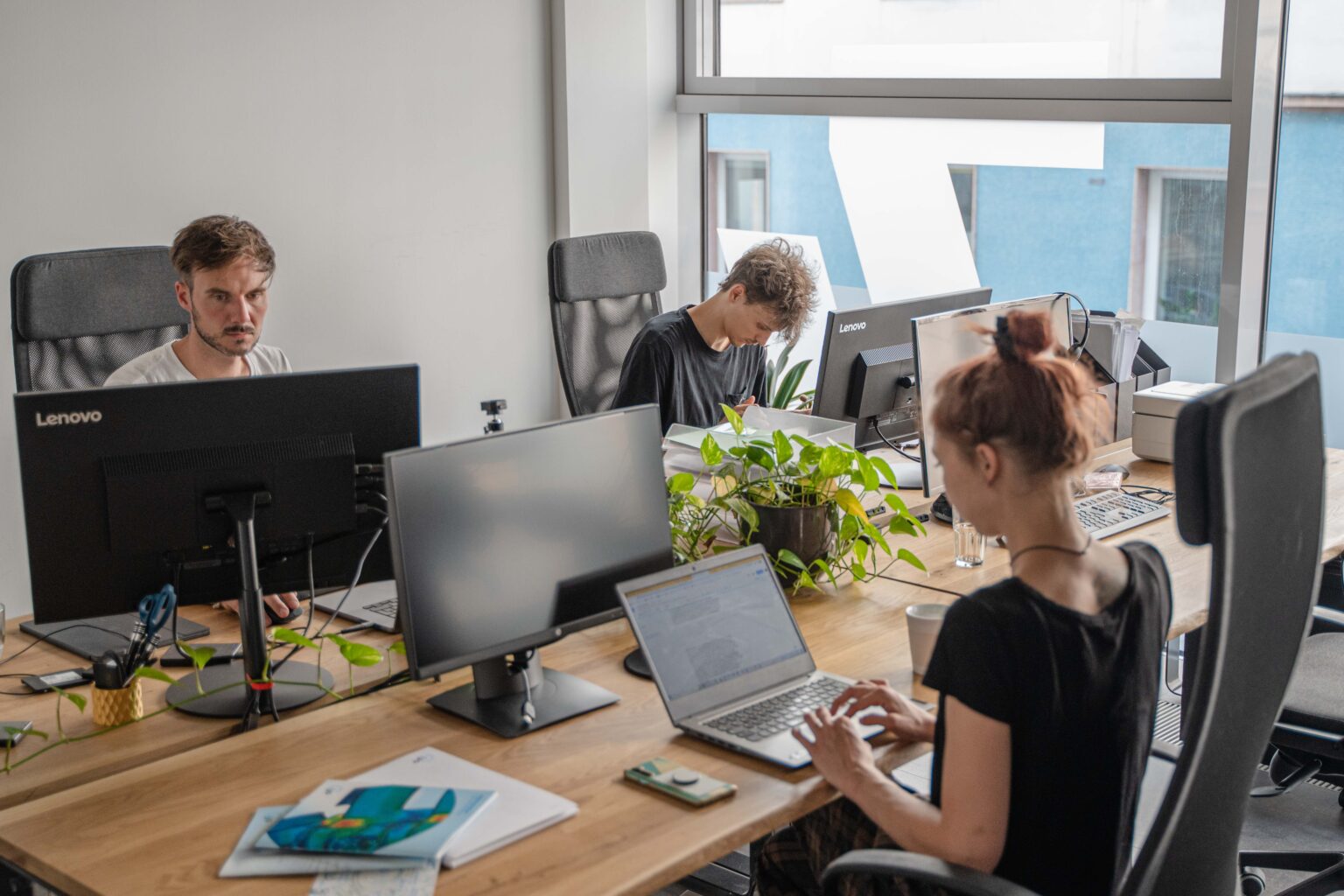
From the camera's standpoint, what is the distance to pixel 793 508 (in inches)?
94.3

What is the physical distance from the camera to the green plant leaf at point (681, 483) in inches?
96.0

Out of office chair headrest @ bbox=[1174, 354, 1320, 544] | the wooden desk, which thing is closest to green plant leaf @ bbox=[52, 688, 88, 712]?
the wooden desk

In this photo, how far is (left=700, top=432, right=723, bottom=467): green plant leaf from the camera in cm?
246

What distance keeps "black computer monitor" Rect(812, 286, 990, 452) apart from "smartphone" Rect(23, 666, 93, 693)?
1.62 m

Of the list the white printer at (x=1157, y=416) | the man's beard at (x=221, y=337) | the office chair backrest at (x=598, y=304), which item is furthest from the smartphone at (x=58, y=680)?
the white printer at (x=1157, y=416)

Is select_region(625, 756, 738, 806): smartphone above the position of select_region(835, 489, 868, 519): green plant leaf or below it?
below

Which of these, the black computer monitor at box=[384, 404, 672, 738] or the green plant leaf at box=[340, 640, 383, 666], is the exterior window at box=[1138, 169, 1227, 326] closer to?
the black computer monitor at box=[384, 404, 672, 738]

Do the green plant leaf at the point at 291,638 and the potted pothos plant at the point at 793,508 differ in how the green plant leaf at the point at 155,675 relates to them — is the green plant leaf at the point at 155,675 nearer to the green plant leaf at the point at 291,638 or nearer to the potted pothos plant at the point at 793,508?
the green plant leaf at the point at 291,638

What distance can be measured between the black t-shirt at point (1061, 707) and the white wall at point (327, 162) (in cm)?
288

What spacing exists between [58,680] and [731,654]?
105 centimetres

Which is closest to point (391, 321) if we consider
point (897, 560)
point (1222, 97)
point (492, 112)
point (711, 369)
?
point (492, 112)

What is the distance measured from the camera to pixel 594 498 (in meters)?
2.02

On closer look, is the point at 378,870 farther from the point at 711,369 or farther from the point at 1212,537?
the point at 711,369

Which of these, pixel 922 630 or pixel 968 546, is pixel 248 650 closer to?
pixel 922 630
